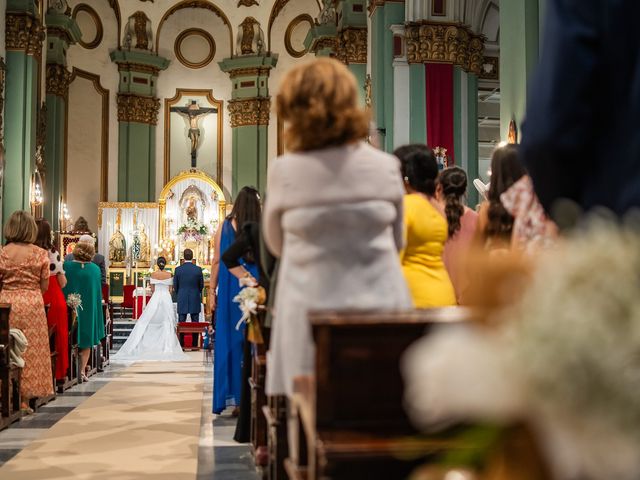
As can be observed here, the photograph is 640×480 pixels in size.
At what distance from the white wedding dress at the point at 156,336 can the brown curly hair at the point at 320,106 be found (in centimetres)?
1122

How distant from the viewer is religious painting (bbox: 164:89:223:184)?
25.0m

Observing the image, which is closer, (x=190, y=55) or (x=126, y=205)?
(x=126, y=205)

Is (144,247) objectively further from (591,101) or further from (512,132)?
(591,101)

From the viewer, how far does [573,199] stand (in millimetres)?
2102

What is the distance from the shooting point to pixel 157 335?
1416 centimetres

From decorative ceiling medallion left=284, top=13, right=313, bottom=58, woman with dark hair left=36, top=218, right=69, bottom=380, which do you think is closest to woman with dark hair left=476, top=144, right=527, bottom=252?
woman with dark hair left=36, top=218, right=69, bottom=380

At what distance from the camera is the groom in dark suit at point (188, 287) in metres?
14.8

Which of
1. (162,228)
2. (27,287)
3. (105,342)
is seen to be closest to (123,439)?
(27,287)

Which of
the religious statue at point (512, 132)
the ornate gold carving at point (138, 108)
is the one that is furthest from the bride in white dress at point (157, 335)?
the ornate gold carving at point (138, 108)

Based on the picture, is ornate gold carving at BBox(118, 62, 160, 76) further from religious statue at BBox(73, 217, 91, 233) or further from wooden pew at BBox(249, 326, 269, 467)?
wooden pew at BBox(249, 326, 269, 467)

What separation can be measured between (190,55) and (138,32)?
1.69 meters

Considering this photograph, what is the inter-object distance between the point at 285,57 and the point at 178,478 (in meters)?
21.3

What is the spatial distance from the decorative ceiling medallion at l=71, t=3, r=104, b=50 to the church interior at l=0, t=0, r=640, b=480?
4.2 inches

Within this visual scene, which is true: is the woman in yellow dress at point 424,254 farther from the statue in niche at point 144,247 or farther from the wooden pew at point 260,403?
the statue in niche at point 144,247
